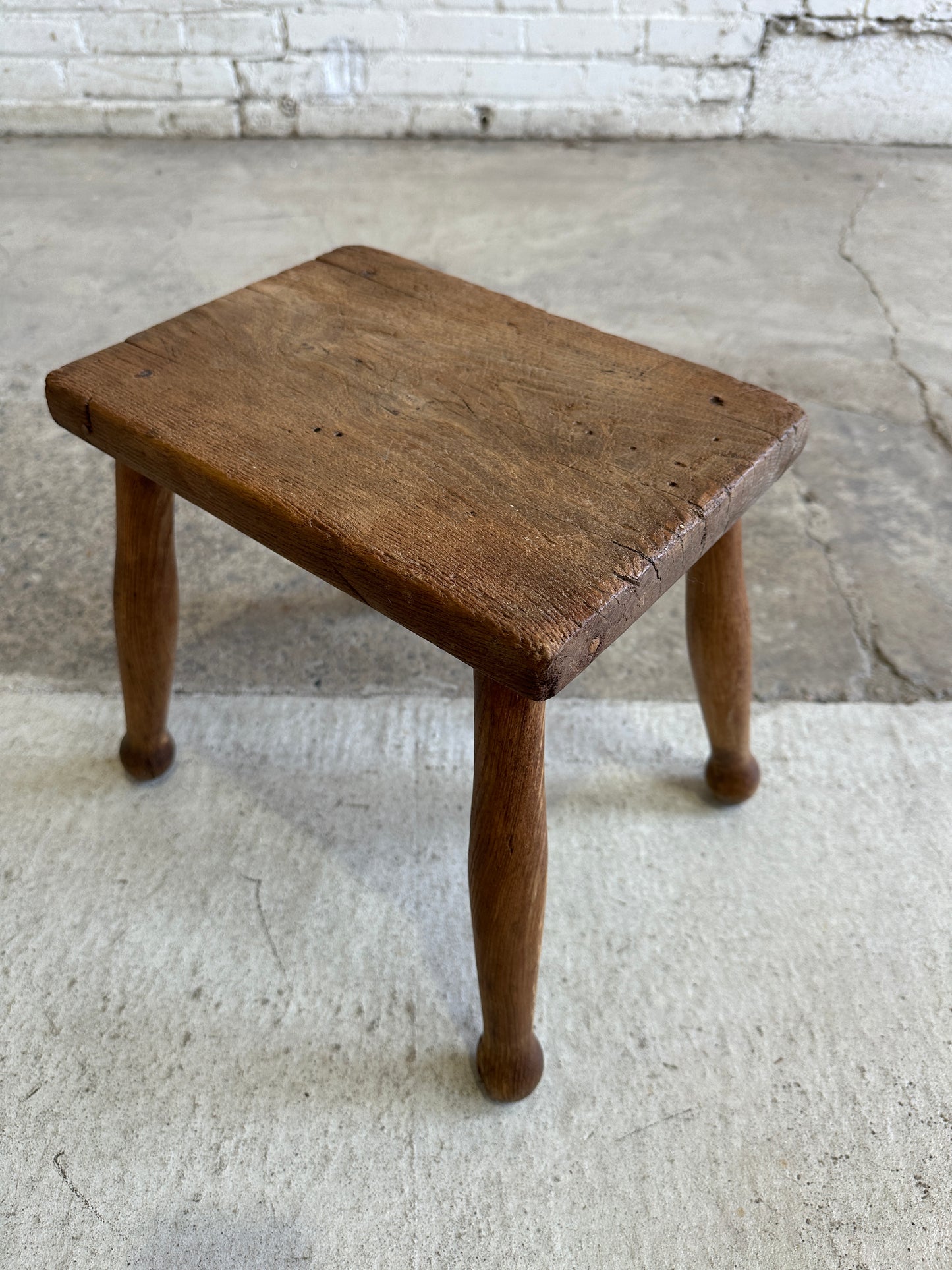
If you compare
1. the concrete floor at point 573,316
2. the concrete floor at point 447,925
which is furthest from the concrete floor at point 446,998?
the concrete floor at point 573,316

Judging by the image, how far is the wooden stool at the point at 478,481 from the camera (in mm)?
682

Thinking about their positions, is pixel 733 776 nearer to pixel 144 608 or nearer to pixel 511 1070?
pixel 511 1070

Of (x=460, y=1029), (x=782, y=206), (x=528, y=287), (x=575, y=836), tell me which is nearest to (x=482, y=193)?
(x=528, y=287)

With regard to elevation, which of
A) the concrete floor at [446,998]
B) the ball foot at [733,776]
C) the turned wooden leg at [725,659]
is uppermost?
the turned wooden leg at [725,659]

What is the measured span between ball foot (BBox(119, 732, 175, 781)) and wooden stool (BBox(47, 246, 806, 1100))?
3.0 inches

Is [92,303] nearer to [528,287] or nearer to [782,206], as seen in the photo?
[528,287]

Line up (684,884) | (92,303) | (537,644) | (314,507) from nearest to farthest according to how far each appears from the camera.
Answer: (537,644), (314,507), (684,884), (92,303)

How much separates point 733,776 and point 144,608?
62cm

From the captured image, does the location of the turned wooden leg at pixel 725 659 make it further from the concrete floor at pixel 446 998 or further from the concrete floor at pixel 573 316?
the concrete floor at pixel 573 316

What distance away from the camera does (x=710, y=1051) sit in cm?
90

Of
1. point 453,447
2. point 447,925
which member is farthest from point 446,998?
point 453,447

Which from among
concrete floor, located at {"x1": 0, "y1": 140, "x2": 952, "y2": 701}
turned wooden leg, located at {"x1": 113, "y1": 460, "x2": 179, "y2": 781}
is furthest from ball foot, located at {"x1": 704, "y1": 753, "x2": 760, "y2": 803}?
turned wooden leg, located at {"x1": 113, "y1": 460, "x2": 179, "y2": 781}

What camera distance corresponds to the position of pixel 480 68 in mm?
2713

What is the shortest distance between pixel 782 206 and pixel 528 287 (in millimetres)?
Result: 786
